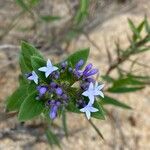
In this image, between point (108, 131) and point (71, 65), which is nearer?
point (71, 65)

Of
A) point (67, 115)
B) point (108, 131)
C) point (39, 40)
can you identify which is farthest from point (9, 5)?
point (108, 131)

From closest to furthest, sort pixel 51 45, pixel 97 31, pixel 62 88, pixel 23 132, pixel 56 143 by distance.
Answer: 1. pixel 62 88
2. pixel 56 143
3. pixel 23 132
4. pixel 51 45
5. pixel 97 31

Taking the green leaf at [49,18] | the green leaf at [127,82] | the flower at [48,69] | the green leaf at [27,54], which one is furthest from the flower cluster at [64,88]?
the green leaf at [49,18]

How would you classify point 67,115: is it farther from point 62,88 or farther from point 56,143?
point 62,88

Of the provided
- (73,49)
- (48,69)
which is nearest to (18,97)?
(48,69)

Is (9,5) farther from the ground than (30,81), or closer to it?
farther from the ground

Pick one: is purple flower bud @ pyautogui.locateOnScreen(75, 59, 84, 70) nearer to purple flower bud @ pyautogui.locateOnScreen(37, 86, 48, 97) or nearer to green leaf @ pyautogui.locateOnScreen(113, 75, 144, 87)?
purple flower bud @ pyautogui.locateOnScreen(37, 86, 48, 97)

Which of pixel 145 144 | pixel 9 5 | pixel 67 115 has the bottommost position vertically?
pixel 145 144
